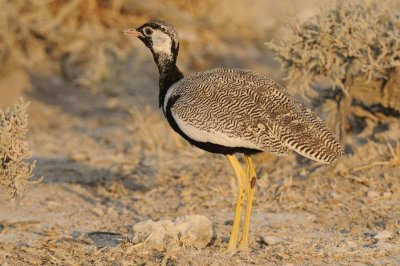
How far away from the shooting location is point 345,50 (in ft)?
→ 20.4

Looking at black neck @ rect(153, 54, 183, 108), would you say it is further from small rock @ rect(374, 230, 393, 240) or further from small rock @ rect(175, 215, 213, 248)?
small rock @ rect(374, 230, 393, 240)

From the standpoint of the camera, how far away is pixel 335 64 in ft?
20.5

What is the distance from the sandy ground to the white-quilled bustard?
0.48 meters

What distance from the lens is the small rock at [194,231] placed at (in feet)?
15.7

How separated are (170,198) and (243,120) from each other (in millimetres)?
1685

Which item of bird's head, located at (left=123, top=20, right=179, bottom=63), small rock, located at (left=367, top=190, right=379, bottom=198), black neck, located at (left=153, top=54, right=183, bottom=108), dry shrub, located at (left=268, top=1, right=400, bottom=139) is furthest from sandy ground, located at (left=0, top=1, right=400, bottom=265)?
bird's head, located at (left=123, top=20, right=179, bottom=63)

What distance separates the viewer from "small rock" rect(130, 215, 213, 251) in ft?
15.5

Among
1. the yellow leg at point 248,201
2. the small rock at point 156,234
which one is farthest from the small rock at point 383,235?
the small rock at point 156,234

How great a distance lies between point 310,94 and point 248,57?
4227mm

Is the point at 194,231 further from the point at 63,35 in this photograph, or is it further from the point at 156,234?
the point at 63,35

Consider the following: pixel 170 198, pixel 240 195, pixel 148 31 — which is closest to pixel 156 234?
pixel 240 195

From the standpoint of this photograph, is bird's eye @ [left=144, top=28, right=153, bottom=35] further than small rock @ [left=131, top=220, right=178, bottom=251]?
Yes

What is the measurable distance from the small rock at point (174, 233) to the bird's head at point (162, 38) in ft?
4.29

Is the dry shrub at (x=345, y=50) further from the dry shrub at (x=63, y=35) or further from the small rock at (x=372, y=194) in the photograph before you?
the dry shrub at (x=63, y=35)
